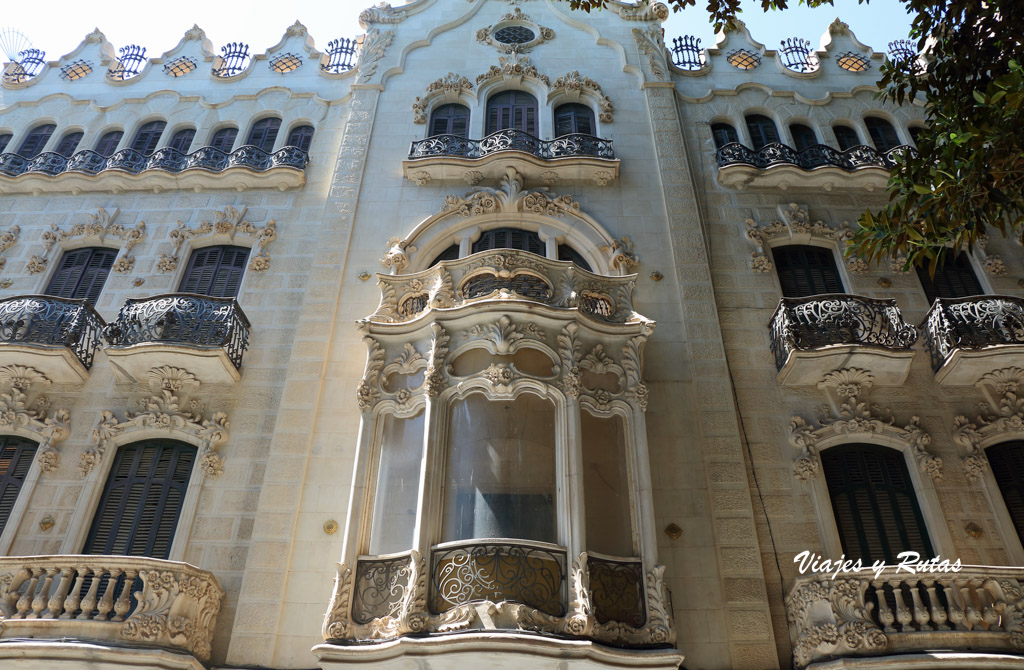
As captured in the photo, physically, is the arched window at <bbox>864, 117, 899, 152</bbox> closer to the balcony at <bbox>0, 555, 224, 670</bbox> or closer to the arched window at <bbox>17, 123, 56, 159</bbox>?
the balcony at <bbox>0, 555, 224, 670</bbox>

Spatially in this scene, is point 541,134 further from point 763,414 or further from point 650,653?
point 650,653

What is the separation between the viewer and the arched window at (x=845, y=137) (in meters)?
16.5

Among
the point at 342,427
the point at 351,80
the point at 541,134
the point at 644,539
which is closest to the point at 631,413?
the point at 644,539

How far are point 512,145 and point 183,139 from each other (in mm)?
7308

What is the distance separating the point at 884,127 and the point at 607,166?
656cm

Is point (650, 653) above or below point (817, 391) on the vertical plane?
below

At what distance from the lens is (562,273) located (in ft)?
39.9

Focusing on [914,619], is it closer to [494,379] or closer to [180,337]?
[494,379]

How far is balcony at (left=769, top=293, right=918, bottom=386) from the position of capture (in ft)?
38.2

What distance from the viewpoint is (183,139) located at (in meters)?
17.2

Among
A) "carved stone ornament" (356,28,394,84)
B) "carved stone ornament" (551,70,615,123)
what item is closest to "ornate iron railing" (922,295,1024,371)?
"carved stone ornament" (551,70,615,123)

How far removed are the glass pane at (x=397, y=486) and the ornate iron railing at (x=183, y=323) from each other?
315 cm

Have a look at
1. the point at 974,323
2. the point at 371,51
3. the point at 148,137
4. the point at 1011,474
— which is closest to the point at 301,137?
the point at 371,51

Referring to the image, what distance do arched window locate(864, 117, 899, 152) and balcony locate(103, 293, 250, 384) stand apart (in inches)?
512
